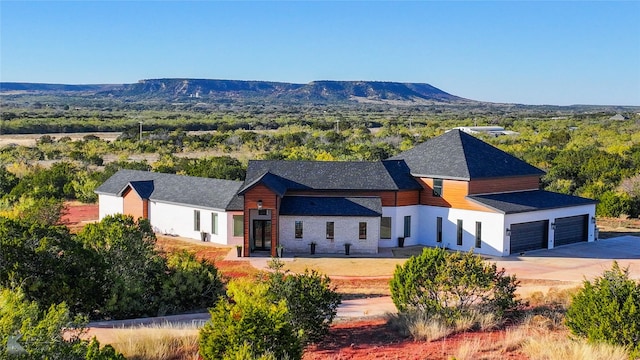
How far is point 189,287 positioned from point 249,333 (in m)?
7.81

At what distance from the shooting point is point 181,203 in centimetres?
3425

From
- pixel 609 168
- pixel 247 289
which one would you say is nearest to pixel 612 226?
pixel 609 168

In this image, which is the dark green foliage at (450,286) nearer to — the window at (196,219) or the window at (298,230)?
the window at (298,230)

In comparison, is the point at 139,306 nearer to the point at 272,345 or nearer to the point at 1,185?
the point at 272,345

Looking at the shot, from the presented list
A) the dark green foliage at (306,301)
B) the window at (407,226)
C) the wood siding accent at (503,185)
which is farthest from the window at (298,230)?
the dark green foliage at (306,301)

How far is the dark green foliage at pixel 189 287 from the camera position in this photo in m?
19.6

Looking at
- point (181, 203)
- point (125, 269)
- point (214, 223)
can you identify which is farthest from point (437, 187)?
point (125, 269)

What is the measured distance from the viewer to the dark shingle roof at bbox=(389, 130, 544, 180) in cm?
3198

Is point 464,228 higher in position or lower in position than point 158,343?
lower

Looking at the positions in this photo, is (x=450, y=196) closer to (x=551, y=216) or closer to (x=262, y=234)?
(x=551, y=216)

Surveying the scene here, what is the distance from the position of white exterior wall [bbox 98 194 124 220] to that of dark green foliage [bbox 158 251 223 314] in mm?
17084

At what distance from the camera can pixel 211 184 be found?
3500cm

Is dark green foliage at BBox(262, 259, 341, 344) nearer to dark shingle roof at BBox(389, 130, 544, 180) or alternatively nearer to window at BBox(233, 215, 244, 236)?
window at BBox(233, 215, 244, 236)

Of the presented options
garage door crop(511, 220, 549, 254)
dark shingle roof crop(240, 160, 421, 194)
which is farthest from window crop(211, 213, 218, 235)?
garage door crop(511, 220, 549, 254)
